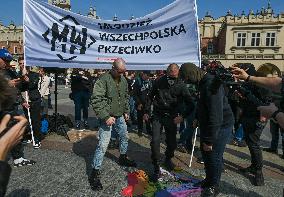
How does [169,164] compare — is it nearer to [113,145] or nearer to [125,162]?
[125,162]

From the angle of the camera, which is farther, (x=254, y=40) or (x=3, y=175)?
(x=254, y=40)

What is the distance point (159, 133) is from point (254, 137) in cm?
163

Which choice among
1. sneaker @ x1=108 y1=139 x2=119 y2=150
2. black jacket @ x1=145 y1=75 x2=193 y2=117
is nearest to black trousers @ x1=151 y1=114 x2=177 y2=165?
black jacket @ x1=145 y1=75 x2=193 y2=117

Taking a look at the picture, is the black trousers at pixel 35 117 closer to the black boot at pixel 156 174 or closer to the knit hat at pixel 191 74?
the black boot at pixel 156 174

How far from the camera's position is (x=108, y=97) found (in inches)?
199

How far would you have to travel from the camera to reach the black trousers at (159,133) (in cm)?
516

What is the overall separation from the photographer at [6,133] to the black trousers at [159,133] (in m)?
3.56

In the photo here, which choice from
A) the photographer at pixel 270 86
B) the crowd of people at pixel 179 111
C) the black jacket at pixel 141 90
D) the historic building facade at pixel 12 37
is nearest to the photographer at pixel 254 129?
the crowd of people at pixel 179 111

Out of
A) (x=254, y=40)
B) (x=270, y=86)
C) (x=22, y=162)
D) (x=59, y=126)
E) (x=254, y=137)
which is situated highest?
(x=254, y=40)

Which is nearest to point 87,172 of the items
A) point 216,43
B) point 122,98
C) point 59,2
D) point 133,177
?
point 133,177

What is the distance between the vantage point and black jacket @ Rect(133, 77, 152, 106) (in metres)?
8.89

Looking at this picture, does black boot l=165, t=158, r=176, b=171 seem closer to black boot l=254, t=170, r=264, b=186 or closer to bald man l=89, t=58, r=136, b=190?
bald man l=89, t=58, r=136, b=190

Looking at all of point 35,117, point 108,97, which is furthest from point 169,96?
point 35,117

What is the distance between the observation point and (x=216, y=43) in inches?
2776
